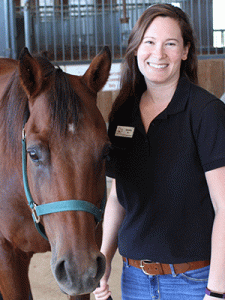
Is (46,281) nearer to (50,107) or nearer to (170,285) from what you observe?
(170,285)

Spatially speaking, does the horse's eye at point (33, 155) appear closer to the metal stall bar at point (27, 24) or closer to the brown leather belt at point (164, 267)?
the brown leather belt at point (164, 267)

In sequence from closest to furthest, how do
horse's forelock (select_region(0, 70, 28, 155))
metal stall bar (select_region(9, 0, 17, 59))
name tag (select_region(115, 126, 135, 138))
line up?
name tag (select_region(115, 126, 135, 138))
horse's forelock (select_region(0, 70, 28, 155))
metal stall bar (select_region(9, 0, 17, 59))

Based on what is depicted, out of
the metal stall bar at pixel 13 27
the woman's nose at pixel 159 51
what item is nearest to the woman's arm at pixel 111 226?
the woman's nose at pixel 159 51

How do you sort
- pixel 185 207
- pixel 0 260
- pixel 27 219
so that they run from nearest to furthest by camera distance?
pixel 185 207 → pixel 27 219 → pixel 0 260

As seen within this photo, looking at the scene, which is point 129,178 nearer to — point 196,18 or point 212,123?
point 212,123

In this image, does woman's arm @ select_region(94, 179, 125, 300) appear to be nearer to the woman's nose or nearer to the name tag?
the name tag

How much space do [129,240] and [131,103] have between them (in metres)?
0.44

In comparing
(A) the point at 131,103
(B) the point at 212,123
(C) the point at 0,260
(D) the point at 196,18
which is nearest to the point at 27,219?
(C) the point at 0,260

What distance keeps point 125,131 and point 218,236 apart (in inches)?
16.1

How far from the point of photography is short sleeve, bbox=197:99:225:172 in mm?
909

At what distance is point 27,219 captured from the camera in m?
1.44

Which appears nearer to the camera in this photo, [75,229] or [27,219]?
[75,229]

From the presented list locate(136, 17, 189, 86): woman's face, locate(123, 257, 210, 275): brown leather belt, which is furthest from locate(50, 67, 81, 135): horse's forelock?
locate(123, 257, 210, 275): brown leather belt

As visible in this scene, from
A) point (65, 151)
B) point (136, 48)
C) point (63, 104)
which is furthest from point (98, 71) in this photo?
point (65, 151)
